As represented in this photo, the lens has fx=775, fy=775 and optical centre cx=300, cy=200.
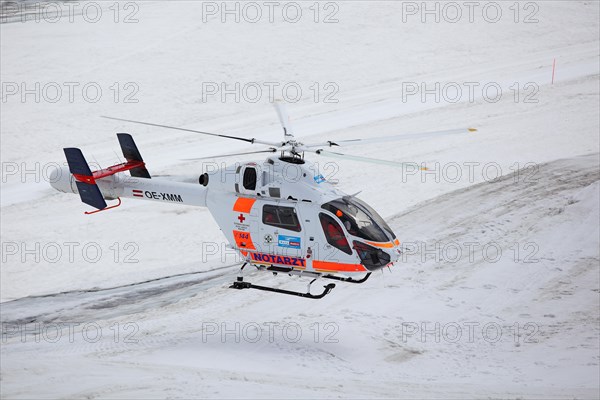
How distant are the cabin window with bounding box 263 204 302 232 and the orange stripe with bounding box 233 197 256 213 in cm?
36

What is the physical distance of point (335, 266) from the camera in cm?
1598

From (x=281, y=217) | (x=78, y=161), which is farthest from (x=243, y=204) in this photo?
(x=78, y=161)

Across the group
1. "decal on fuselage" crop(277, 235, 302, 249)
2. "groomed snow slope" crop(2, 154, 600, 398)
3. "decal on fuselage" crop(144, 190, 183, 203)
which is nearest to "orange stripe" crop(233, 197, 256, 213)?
"decal on fuselage" crop(277, 235, 302, 249)

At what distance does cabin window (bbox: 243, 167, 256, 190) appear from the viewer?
16531 millimetres

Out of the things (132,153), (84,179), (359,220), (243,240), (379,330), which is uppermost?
(132,153)

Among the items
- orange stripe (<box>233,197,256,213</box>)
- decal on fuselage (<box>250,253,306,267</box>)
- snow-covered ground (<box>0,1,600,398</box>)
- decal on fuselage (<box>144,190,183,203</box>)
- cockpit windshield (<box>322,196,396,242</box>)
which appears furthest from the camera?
decal on fuselage (<box>144,190,183,203</box>)

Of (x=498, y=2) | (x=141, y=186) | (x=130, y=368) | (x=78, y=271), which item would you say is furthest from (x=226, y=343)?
(x=498, y=2)

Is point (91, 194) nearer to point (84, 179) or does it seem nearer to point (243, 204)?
point (84, 179)

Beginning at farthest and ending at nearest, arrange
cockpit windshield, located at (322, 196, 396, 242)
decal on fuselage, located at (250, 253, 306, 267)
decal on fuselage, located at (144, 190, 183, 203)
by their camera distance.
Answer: decal on fuselage, located at (144, 190, 183, 203)
decal on fuselage, located at (250, 253, 306, 267)
cockpit windshield, located at (322, 196, 396, 242)

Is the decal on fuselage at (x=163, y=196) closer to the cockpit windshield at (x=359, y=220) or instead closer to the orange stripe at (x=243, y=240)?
the orange stripe at (x=243, y=240)

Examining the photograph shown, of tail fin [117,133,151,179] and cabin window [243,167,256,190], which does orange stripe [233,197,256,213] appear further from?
tail fin [117,133,151,179]

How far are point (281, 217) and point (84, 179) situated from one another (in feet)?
16.2

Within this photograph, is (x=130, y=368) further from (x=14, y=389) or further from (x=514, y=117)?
(x=514, y=117)

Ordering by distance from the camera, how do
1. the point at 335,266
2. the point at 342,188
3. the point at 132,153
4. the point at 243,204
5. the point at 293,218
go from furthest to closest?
the point at 342,188 → the point at 132,153 → the point at 243,204 → the point at 293,218 → the point at 335,266
